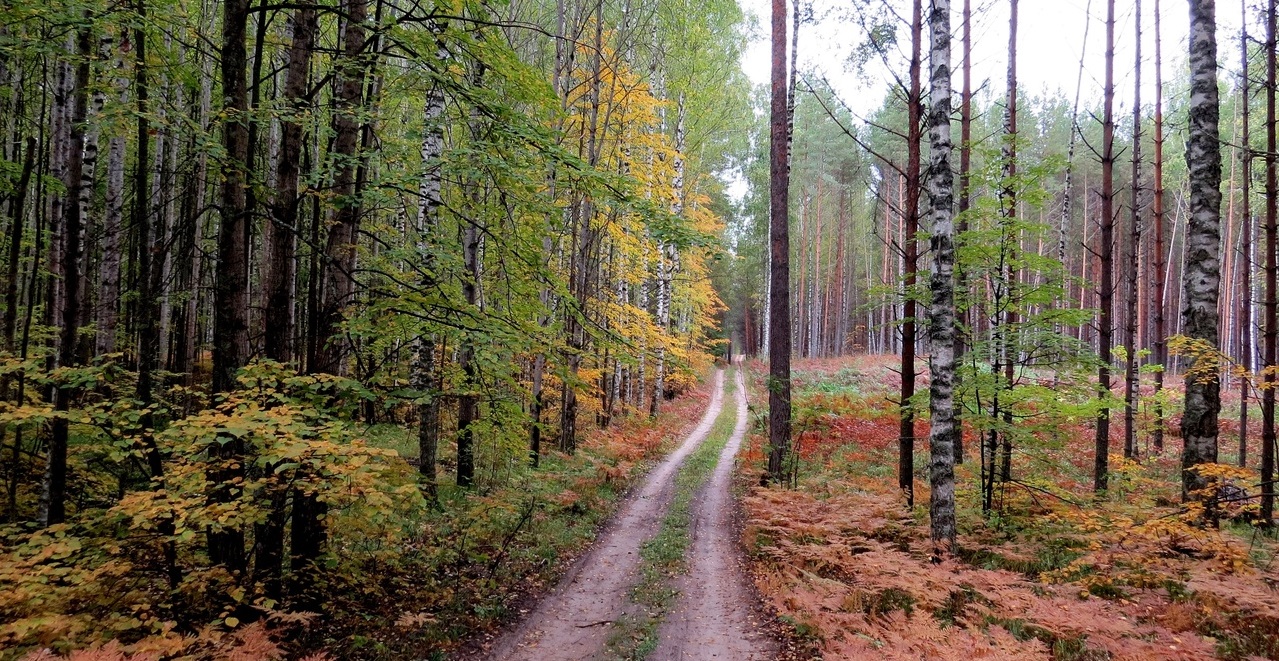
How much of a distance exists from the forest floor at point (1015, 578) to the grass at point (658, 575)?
119 cm

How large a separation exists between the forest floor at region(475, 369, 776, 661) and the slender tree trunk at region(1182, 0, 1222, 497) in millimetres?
6213

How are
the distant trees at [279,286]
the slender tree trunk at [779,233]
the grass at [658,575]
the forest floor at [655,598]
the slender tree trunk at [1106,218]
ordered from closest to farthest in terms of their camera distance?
1. the distant trees at [279,286]
2. the forest floor at [655,598]
3. the grass at [658,575]
4. the slender tree trunk at [779,233]
5. the slender tree trunk at [1106,218]

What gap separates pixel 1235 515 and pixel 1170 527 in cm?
369

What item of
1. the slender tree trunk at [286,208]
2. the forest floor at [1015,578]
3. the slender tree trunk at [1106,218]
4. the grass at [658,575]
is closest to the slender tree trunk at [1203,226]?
the forest floor at [1015,578]

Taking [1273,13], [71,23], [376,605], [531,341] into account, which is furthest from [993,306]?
[71,23]

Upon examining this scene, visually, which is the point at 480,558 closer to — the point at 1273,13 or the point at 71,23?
the point at 71,23

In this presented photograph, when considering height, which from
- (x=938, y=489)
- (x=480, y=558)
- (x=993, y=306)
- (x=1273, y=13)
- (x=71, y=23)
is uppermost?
(x=1273, y=13)

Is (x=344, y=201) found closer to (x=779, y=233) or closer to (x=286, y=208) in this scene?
(x=286, y=208)

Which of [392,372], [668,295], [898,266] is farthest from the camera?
[898,266]

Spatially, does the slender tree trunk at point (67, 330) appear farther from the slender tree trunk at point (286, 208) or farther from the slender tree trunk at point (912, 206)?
the slender tree trunk at point (912, 206)

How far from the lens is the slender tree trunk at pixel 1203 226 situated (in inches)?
281

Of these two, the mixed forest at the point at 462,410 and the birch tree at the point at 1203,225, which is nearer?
the mixed forest at the point at 462,410

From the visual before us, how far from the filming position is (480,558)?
758 cm

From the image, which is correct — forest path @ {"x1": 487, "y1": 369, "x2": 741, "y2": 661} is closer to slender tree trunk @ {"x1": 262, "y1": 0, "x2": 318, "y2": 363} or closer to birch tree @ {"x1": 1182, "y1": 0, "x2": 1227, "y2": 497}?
slender tree trunk @ {"x1": 262, "y1": 0, "x2": 318, "y2": 363}
